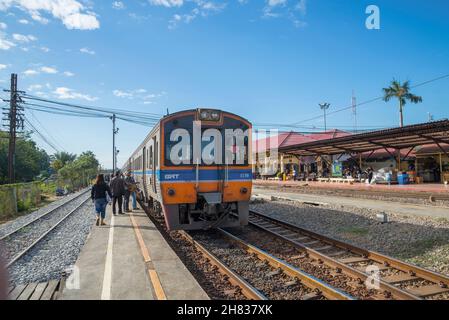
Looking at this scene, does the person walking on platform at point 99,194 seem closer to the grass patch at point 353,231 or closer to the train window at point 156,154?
the train window at point 156,154

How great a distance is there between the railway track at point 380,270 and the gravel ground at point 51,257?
5.12m

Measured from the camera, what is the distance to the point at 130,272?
5.34m

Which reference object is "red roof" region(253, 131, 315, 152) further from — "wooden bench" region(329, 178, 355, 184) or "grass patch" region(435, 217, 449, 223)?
"grass patch" region(435, 217, 449, 223)

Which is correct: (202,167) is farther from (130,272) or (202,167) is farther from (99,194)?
(99,194)

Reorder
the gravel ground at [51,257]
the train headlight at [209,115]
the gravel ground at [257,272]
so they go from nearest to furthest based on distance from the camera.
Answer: the gravel ground at [257,272] < the gravel ground at [51,257] < the train headlight at [209,115]

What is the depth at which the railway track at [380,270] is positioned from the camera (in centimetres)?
467

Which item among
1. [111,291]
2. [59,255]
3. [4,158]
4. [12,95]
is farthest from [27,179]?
[111,291]

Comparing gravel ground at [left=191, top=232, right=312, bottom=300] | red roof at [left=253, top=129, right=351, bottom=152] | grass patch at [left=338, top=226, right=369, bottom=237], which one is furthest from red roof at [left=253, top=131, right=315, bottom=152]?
gravel ground at [left=191, top=232, right=312, bottom=300]

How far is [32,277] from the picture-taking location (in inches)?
236

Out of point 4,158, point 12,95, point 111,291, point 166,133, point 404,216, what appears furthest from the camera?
point 4,158

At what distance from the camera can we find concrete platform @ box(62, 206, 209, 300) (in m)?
4.46

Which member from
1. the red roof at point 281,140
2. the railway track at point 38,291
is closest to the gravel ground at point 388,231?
the railway track at point 38,291
